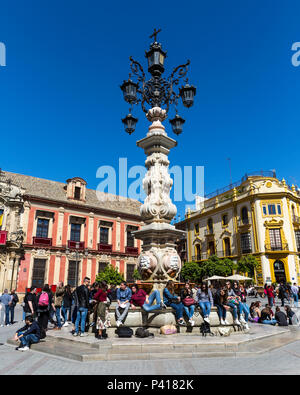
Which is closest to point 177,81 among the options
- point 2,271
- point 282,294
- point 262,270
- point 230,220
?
point 282,294

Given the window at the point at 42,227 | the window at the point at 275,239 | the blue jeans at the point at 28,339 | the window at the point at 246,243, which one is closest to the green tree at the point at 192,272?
the window at the point at 246,243

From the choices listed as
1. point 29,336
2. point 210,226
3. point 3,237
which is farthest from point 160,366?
point 210,226

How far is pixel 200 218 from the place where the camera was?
42.4 m

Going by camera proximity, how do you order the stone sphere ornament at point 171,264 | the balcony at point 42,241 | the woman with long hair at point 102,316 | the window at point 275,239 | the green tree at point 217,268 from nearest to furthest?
the woman with long hair at point 102,316
the stone sphere ornament at point 171,264
the balcony at point 42,241
the green tree at point 217,268
the window at point 275,239

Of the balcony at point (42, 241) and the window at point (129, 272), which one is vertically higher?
the balcony at point (42, 241)

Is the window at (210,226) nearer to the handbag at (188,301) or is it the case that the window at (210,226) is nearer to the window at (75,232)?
the window at (75,232)

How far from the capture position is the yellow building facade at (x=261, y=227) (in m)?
31.5

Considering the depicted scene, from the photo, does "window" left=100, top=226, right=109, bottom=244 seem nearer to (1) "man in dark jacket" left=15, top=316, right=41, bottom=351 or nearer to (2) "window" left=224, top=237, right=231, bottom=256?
(2) "window" left=224, top=237, right=231, bottom=256

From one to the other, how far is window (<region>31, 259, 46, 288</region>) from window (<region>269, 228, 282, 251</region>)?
24627 mm

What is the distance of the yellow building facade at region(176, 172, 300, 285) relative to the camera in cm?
3148

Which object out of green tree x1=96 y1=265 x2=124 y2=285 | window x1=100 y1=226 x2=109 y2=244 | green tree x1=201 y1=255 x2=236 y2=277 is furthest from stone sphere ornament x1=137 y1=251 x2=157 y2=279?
window x1=100 y1=226 x2=109 y2=244

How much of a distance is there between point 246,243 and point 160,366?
31.7 meters

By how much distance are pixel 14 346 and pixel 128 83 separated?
8.11 m
